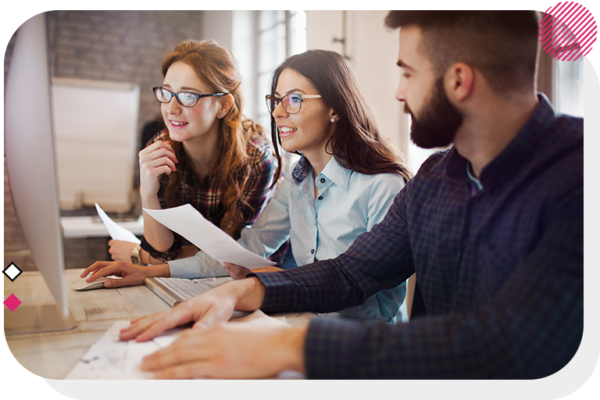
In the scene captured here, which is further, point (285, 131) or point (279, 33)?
point (285, 131)

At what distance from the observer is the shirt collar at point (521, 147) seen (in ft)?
1.84

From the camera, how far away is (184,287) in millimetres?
904

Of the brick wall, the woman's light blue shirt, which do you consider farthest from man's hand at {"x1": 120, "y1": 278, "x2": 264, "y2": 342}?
the brick wall

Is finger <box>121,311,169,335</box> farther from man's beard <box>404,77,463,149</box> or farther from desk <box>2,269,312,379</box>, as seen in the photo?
man's beard <box>404,77,463,149</box>

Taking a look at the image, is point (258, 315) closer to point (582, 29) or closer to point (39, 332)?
point (39, 332)

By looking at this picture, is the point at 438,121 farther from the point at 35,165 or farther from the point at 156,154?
the point at 156,154

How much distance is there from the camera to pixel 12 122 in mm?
637

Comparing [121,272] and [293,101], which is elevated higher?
[293,101]

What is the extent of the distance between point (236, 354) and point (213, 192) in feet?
2.91

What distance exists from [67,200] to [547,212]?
3487 millimetres

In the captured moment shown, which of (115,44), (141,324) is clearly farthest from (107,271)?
(115,44)

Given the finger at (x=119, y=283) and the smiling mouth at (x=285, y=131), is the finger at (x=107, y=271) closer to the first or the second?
the finger at (x=119, y=283)

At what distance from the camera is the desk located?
56 centimetres

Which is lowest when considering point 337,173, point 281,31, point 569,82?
point 337,173
